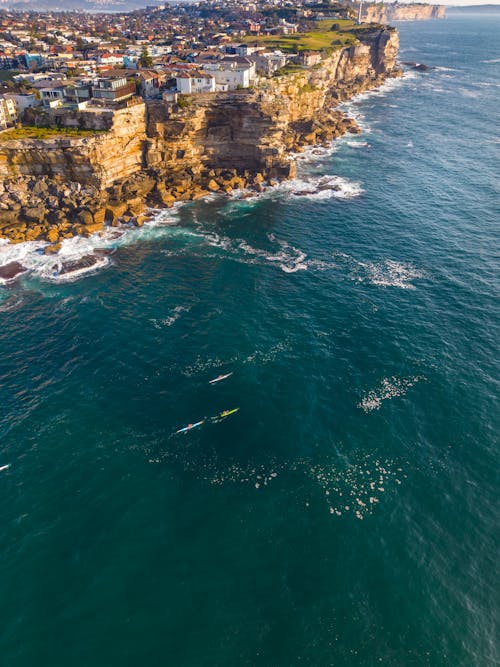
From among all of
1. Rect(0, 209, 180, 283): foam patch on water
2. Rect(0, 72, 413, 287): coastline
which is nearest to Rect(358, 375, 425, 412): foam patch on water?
Rect(0, 72, 413, 287): coastline

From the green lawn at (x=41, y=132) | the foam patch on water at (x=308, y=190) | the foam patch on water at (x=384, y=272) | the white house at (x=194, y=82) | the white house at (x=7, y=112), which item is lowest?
the foam patch on water at (x=384, y=272)

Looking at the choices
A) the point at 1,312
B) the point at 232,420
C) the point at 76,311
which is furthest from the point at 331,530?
the point at 1,312

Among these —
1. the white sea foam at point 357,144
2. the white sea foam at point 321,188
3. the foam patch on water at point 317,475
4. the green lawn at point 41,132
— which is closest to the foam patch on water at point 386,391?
the foam patch on water at point 317,475

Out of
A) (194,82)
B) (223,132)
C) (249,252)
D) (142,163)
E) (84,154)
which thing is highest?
(194,82)

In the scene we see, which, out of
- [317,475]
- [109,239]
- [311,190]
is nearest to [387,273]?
[311,190]

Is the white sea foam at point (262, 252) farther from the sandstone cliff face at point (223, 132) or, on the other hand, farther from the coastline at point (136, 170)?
the sandstone cliff face at point (223, 132)

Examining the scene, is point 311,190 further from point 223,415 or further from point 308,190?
point 223,415
